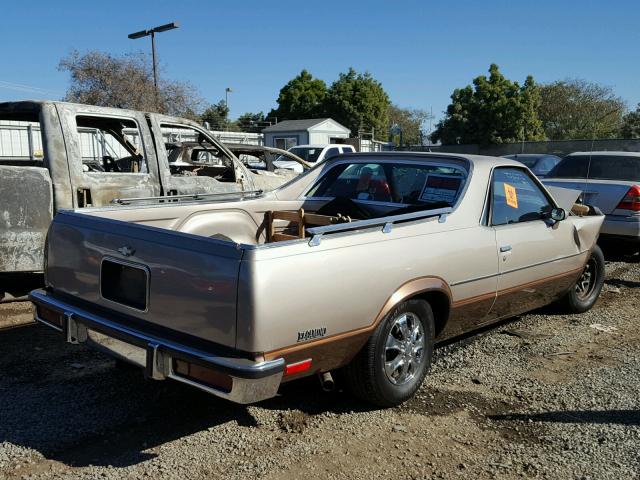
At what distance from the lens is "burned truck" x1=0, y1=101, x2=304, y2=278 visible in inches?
204

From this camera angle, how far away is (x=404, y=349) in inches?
149

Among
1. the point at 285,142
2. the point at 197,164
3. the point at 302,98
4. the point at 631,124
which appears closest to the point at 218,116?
the point at 302,98

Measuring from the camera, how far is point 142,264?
3223mm

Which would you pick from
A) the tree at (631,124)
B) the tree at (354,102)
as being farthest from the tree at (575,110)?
the tree at (354,102)

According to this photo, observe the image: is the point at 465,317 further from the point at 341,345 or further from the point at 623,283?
the point at 623,283

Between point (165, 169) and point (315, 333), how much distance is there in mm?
4075

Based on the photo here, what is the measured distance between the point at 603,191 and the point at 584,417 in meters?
5.44

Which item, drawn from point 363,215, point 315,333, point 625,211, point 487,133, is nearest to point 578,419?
point 315,333

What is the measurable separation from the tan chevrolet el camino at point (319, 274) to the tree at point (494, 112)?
3772 centimetres

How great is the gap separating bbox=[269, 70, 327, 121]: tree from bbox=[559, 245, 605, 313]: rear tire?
4925cm

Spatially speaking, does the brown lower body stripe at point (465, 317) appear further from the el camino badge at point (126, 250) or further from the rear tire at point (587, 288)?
the el camino badge at point (126, 250)

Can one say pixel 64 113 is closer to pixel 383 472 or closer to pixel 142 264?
pixel 142 264

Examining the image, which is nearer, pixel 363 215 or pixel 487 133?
pixel 363 215

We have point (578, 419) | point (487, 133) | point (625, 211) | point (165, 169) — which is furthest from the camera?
point (487, 133)
